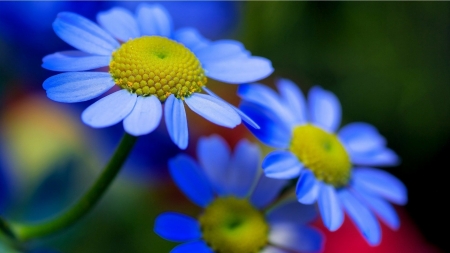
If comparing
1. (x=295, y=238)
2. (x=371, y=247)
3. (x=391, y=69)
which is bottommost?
(x=371, y=247)

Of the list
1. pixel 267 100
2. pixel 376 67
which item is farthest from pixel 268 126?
pixel 376 67

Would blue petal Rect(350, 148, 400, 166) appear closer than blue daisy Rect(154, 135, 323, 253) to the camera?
No

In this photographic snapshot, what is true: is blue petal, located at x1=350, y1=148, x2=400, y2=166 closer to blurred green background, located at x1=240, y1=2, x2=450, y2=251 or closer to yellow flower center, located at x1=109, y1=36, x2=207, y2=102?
yellow flower center, located at x1=109, y1=36, x2=207, y2=102

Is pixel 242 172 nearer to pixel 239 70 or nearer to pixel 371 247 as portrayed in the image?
pixel 239 70

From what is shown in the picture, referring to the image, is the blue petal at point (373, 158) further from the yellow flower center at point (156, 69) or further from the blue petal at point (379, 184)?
the yellow flower center at point (156, 69)

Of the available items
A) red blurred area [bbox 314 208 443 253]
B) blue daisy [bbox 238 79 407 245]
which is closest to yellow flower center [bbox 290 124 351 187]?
blue daisy [bbox 238 79 407 245]

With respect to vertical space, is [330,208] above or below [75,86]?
below
